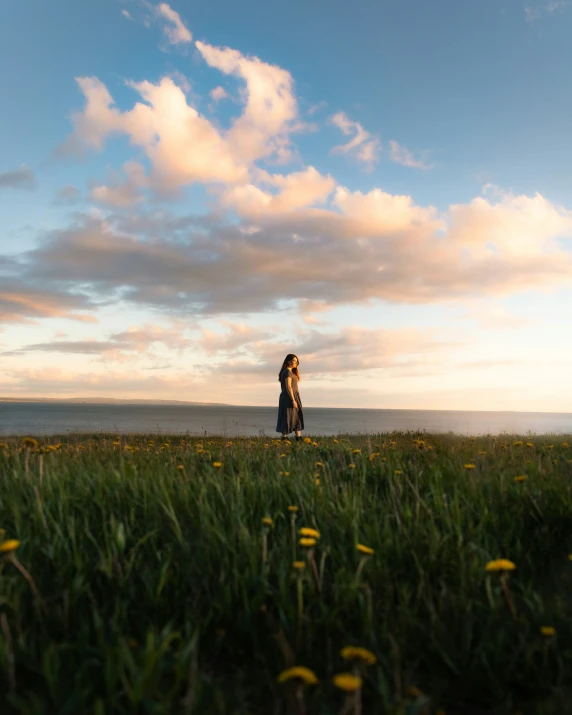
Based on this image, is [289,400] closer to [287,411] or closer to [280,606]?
[287,411]

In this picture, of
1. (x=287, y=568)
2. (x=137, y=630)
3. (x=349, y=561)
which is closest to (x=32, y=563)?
(x=137, y=630)

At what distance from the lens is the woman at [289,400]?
17.9 m

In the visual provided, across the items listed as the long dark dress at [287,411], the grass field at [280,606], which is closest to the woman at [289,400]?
the long dark dress at [287,411]

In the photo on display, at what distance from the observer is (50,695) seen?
2014 millimetres

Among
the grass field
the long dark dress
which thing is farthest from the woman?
the grass field

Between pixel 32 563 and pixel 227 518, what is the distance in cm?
121

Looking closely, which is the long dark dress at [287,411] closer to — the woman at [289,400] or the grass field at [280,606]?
the woman at [289,400]

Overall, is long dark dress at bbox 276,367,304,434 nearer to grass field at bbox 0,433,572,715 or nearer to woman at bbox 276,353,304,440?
woman at bbox 276,353,304,440

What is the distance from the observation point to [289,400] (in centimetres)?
1789

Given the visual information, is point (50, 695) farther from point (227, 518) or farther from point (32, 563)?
point (227, 518)

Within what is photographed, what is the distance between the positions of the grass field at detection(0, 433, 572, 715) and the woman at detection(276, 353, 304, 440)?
13.7 metres

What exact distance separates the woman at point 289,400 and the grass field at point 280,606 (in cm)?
A: 1374

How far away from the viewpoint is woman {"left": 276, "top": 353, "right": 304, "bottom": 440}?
58.6 feet

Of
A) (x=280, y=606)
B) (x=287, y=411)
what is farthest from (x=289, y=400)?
(x=280, y=606)
